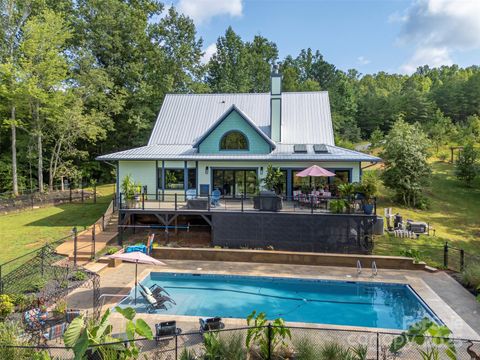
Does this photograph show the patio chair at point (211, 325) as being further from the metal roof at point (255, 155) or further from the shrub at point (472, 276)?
the metal roof at point (255, 155)

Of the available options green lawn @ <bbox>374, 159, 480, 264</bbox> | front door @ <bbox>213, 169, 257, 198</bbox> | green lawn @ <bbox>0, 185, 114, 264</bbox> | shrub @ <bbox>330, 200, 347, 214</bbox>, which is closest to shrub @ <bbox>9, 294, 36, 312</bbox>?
green lawn @ <bbox>0, 185, 114, 264</bbox>

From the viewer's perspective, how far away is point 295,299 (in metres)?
11.4

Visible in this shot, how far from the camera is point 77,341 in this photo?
6227 mm

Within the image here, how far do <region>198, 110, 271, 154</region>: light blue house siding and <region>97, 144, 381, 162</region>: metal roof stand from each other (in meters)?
0.42

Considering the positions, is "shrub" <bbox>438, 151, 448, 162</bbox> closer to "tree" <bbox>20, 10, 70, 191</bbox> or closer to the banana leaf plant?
the banana leaf plant

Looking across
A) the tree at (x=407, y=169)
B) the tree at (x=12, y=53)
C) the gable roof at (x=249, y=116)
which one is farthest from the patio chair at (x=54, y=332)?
the tree at (x=12, y=53)

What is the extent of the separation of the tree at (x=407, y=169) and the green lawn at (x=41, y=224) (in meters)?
19.9

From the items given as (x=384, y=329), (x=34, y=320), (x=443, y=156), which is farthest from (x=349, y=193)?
(x=443, y=156)

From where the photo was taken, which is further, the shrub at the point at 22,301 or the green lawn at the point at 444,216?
the green lawn at the point at 444,216

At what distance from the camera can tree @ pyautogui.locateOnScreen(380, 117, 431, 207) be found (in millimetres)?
22375

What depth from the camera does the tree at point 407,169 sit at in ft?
73.4

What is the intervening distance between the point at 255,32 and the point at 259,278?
52074 mm

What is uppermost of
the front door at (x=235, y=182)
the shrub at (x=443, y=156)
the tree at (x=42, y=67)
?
the tree at (x=42, y=67)

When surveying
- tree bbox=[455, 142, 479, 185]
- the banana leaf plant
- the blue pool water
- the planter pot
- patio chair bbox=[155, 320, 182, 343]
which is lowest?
the blue pool water
